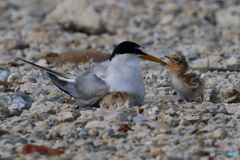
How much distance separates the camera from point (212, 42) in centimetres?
1041

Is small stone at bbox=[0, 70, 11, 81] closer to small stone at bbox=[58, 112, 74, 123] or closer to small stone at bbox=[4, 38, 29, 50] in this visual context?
small stone at bbox=[58, 112, 74, 123]

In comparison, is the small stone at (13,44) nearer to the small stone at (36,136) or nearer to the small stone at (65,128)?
the small stone at (65,128)

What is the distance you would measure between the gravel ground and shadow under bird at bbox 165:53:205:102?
140mm

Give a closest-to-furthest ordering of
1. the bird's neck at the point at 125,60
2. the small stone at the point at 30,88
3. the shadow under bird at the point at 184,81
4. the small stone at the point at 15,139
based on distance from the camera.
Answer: the small stone at the point at 15,139 → the bird's neck at the point at 125,60 → the shadow under bird at the point at 184,81 → the small stone at the point at 30,88

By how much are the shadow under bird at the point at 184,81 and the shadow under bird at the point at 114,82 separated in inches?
14.8

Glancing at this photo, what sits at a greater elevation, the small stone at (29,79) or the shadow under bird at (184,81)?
the small stone at (29,79)

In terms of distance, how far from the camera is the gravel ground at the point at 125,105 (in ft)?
12.6

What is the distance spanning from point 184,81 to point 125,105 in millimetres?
824

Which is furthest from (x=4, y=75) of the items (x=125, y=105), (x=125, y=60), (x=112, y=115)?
(x=112, y=115)

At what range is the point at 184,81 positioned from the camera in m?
5.58

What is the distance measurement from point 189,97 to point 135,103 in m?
0.67

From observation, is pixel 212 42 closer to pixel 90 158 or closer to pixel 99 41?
pixel 99 41

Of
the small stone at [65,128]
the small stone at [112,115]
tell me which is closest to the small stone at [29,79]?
the small stone at [112,115]

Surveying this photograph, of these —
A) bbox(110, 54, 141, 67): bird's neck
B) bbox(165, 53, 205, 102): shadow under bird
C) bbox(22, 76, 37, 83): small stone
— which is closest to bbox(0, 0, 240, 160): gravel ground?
bbox(22, 76, 37, 83): small stone
